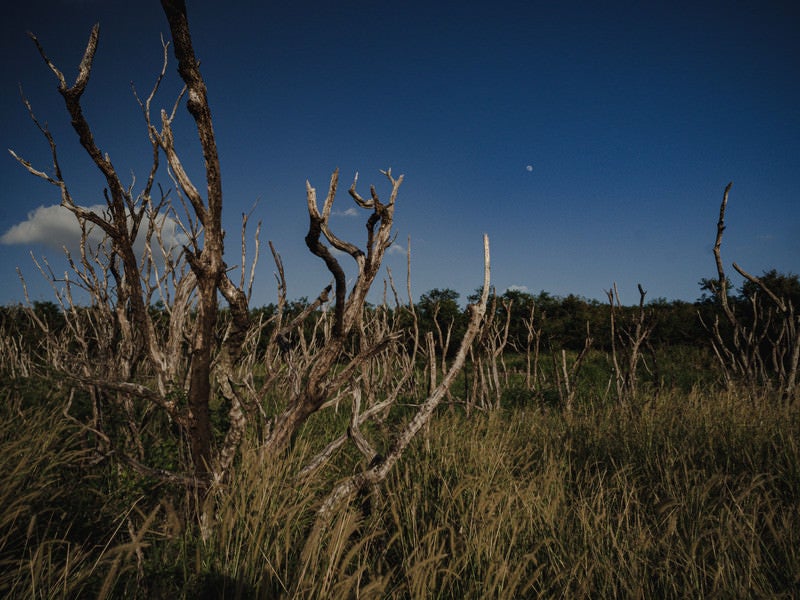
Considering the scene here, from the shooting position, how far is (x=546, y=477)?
281 cm

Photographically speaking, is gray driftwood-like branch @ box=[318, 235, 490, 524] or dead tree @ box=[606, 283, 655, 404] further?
dead tree @ box=[606, 283, 655, 404]

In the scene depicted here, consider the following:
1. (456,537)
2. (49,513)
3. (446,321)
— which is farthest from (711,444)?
(446,321)

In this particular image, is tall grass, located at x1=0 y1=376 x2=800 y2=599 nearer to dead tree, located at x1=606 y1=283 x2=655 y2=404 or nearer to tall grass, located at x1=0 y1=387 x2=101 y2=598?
tall grass, located at x1=0 y1=387 x2=101 y2=598

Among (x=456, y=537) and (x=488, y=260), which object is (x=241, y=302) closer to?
(x=488, y=260)

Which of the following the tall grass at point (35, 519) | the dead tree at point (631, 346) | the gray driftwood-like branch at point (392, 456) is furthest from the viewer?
the dead tree at point (631, 346)

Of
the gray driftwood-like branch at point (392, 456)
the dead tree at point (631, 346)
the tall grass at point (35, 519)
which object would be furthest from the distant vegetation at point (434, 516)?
the dead tree at point (631, 346)

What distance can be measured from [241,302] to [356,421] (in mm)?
988

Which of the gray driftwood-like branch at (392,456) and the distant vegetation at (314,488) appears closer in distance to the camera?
the distant vegetation at (314,488)

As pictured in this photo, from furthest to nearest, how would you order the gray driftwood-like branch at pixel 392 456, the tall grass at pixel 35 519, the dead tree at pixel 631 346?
the dead tree at pixel 631 346, the gray driftwood-like branch at pixel 392 456, the tall grass at pixel 35 519

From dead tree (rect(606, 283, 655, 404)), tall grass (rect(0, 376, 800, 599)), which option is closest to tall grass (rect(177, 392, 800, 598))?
tall grass (rect(0, 376, 800, 599))

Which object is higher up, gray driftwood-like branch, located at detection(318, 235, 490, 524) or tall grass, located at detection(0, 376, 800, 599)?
gray driftwood-like branch, located at detection(318, 235, 490, 524)

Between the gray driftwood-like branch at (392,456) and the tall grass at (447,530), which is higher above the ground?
the gray driftwood-like branch at (392,456)

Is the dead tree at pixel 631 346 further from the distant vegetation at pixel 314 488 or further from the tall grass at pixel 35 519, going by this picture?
the tall grass at pixel 35 519

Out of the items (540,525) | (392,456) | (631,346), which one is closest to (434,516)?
(392,456)
